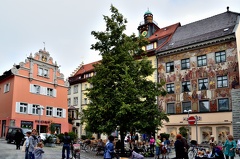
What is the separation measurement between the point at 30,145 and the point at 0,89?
31734mm

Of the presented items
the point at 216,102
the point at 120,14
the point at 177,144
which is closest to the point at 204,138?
the point at 216,102

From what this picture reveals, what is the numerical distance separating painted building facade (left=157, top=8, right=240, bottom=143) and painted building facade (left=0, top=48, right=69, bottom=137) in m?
16.6

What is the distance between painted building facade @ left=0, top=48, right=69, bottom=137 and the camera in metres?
37.3

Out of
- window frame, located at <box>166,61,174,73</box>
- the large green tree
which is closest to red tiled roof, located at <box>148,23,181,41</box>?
window frame, located at <box>166,61,174,73</box>

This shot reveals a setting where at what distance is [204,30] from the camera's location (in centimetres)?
3709

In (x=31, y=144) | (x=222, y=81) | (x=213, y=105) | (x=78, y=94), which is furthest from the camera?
(x=78, y=94)

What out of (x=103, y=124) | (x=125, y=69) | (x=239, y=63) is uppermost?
(x=239, y=63)

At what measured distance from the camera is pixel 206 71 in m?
33.5

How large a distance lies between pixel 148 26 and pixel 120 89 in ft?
98.2

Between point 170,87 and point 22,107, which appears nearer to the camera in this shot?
point 170,87

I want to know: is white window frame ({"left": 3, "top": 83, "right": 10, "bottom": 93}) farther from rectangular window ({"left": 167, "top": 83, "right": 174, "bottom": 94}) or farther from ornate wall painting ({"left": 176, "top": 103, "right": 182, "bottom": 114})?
ornate wall painting ({"left": 176, "top": 103, "right": 182, "bottom": 114})

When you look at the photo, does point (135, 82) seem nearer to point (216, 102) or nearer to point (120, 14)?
point (120, 14)

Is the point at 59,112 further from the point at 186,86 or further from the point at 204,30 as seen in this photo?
the point at 204,30

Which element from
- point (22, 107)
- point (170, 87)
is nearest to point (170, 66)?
point (170, 87)
